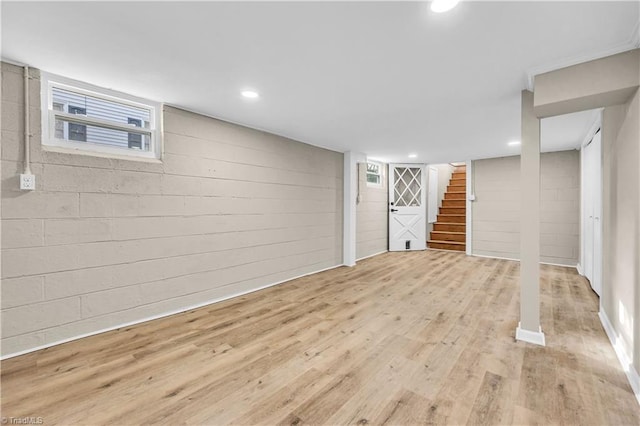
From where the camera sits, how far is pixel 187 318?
9.46 feet

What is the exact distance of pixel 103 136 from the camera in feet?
8.52

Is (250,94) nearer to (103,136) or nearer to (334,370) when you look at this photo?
(103,136)

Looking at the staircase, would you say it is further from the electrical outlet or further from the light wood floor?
the electrical outlet

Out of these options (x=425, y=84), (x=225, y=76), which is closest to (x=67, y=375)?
(x=225, y=76)

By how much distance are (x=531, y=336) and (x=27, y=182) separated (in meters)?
4.36

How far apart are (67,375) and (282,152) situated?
332cm

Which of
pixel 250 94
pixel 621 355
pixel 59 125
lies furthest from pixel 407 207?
pixel 59 125

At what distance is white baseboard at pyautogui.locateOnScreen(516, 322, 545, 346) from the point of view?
7.71 ft

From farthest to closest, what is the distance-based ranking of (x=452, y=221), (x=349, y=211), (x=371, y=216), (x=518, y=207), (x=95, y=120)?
1. (x=452, y=221)
2. (x=371, y=216)
3. (x=518, y=207)
4. (x=349, y=211)
5. (x=95, y=120)

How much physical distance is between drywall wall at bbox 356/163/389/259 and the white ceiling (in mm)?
2943

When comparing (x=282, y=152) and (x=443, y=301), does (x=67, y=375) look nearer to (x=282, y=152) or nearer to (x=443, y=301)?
(x=282, y=152)

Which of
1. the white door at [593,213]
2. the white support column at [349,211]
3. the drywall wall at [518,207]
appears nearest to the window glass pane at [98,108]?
the white support column at [349,211]

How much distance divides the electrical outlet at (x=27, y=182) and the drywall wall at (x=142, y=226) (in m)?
0.06

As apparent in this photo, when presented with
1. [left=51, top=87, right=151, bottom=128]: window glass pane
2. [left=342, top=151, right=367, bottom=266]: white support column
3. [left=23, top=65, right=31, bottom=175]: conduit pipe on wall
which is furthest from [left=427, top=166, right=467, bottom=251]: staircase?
[left=23, top=65, right=31, bottom=175]: conduit pipe on wall
